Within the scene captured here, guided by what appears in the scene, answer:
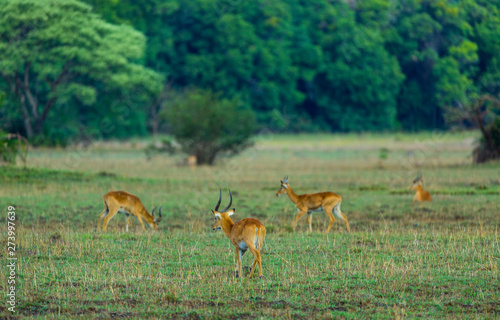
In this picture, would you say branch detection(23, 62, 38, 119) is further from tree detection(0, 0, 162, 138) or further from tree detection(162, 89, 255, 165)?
tree detection(162, 89, 255, 165)

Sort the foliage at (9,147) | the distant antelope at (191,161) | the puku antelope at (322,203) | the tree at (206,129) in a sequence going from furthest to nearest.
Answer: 1. the tree at (206,129)
2. the distant antelope at (191,161)
3. the foliage at (9,147)
4. the puku antelope at (322,203)

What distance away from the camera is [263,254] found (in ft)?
33.1

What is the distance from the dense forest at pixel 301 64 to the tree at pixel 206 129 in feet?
41.4

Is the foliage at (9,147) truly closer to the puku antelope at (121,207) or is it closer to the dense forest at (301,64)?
the puku antelope at (121,207)

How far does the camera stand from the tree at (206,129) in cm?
3000

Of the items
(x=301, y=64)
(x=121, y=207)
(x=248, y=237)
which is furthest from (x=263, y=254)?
(x=301, y=64)

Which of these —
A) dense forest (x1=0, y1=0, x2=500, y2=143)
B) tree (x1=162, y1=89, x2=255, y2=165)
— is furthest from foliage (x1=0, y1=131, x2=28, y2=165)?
dense forest (x1=0, y1=0, x2=500, y2=143)

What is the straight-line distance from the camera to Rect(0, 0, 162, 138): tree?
3809cm

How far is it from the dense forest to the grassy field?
25.4m

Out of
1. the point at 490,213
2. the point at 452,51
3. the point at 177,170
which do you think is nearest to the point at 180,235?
the point at 490,213

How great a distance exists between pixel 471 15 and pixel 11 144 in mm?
45731

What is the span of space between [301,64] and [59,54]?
2342 centimetres

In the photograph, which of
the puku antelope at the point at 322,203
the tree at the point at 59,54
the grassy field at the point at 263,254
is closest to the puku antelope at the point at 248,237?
the grassy field at the point at 263,254

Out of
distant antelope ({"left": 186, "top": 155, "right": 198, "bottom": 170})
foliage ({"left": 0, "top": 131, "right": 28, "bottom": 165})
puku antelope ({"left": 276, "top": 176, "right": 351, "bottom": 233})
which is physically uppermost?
puku antelope ({"left": 276, "top": 176, "right": 351, "bottom": 233})
